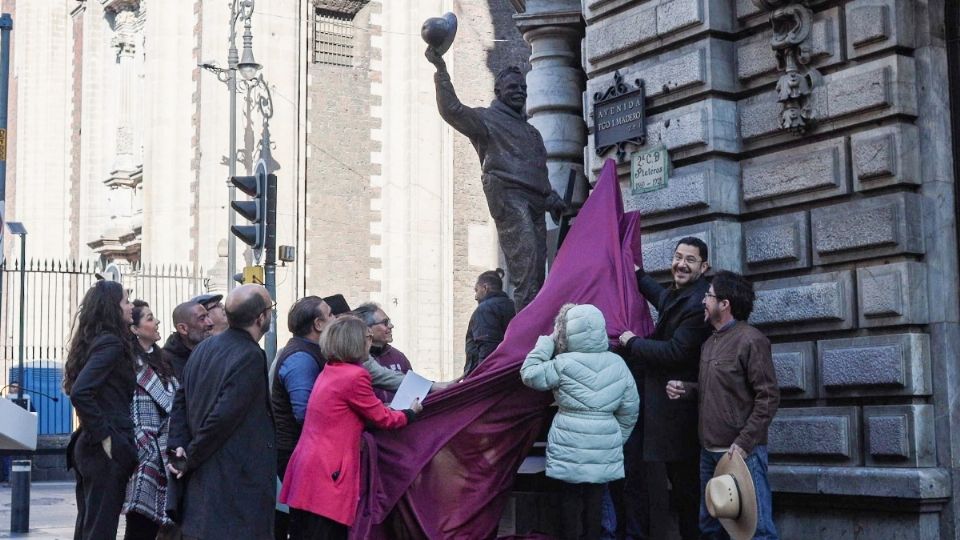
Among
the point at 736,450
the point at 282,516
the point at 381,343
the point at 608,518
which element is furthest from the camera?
the point at 381,343

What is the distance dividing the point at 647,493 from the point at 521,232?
7.76ft

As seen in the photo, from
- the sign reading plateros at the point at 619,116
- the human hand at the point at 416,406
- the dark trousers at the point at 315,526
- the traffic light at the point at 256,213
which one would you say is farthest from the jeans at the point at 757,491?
the traffic light at the point at 256,213

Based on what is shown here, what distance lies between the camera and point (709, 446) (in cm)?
762

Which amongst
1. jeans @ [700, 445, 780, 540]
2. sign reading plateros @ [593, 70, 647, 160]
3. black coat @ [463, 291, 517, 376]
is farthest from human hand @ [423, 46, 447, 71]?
jeans @ [700, 445, 780, 540]

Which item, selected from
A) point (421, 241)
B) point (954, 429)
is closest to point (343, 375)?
point (954, 429)

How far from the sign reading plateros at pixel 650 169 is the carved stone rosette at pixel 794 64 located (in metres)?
1.04

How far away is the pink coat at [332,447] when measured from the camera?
750 cm

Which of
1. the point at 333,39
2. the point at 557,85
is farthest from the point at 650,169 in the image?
the point at 333,39

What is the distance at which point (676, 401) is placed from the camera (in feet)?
26.6

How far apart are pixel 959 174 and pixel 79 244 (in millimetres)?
27818

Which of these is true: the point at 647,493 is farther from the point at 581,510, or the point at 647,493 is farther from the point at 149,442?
the point at 149,442

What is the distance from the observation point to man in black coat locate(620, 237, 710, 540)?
807 centimetres

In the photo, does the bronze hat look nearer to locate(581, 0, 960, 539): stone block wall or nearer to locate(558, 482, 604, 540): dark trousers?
locate(581, 0, 960, 539): stone block wall

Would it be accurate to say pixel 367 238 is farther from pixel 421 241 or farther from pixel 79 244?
pixel 79 244
